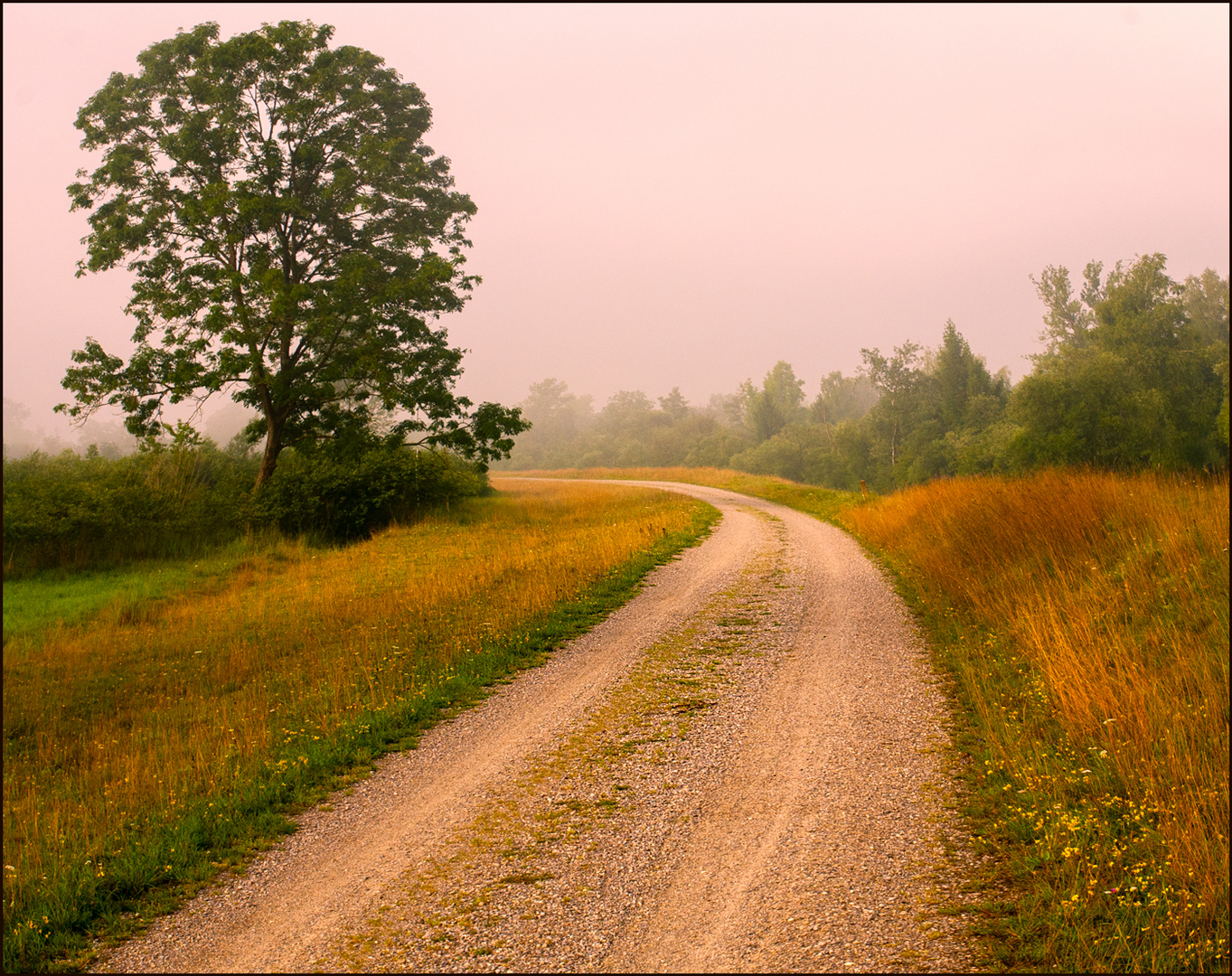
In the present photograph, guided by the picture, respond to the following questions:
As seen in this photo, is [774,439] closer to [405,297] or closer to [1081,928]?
[405,297]

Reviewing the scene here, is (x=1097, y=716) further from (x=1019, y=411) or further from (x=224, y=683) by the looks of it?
(x=1019, y=411)

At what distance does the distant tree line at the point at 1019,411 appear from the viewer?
39.2 meters

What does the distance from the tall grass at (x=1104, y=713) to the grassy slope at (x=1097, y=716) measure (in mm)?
16

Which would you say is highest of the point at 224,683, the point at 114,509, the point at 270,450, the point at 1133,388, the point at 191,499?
the point at 1133,388

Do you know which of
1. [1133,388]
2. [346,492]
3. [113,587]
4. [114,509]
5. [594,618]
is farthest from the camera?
[1133,388]

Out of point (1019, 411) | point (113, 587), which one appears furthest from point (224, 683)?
point (1019, 411)

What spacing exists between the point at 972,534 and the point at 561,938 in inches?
417

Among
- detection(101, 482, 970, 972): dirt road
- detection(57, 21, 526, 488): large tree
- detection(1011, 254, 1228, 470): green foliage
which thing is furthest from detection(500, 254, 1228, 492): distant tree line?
detection(57, 21, 526, 488): large tree

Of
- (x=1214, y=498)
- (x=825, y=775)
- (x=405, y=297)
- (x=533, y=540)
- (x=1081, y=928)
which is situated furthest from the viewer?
(x=405, y=297)

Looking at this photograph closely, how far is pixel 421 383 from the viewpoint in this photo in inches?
936

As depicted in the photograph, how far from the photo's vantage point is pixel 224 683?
10188 mm

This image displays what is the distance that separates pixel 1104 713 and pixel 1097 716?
0.07 metres

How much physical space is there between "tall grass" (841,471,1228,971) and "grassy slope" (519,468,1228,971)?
0.05 feet

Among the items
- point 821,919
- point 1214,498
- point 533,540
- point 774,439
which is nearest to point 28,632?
point 533,540
